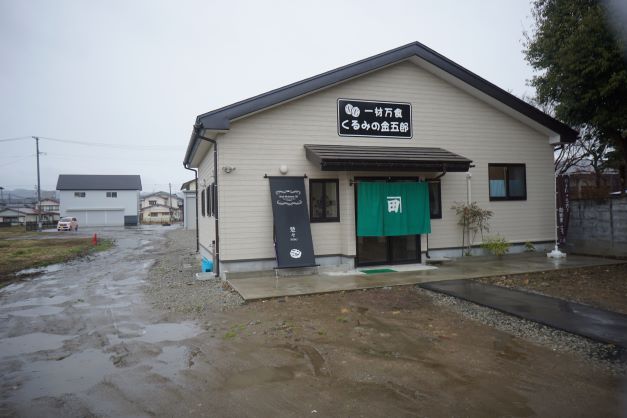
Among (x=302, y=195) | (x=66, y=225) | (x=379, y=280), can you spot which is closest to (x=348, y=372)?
(x=379, y=280)

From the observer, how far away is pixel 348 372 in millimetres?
4355

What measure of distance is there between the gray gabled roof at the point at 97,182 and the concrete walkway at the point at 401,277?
159 feet

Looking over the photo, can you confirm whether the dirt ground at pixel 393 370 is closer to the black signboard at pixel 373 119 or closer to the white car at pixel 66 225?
the black signboard at pixel 373 119

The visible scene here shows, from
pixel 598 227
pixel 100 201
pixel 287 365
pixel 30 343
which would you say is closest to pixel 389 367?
pixel 287 365

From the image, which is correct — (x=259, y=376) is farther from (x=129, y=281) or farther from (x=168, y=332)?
(x=129, y=281)

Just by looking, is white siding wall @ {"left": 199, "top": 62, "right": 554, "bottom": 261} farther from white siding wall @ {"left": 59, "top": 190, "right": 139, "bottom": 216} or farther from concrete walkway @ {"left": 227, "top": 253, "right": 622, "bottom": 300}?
white siding wall @ {"left": 59, "top": 190, "right": 139, "bottom": 216}

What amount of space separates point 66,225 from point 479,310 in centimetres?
4192

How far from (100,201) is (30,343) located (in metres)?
51.2

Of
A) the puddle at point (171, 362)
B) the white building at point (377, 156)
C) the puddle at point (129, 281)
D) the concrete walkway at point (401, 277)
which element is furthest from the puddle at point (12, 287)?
the puddle at point (171, 362)

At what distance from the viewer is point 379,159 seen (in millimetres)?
9727

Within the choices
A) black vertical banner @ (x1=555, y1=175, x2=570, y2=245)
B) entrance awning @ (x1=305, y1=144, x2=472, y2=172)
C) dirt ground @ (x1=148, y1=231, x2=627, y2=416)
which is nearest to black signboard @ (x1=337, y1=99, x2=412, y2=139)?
entrance awning @ (x1=305, y1=144, x2=472, y2=172)

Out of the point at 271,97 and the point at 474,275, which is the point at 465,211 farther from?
the point at 271,97

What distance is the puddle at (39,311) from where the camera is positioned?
7.19 metres

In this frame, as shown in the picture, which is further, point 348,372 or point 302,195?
point 302,195
